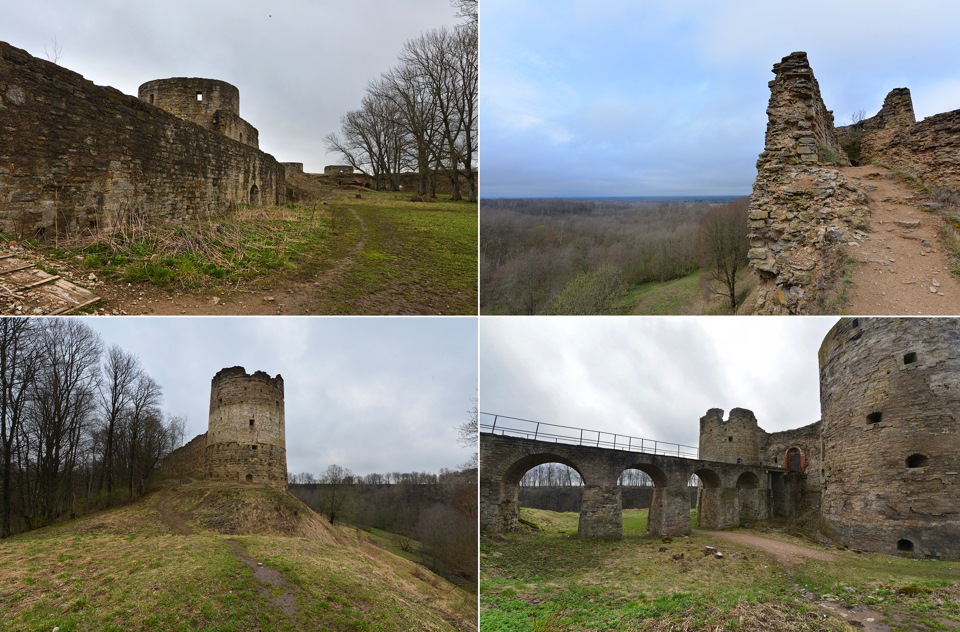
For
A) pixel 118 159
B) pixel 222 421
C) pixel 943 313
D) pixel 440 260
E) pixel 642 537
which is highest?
pixel 118 159

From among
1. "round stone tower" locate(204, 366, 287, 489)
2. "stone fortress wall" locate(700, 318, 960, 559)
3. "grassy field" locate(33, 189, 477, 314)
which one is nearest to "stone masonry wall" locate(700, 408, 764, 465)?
"stone fortress wall" locate(700, 318, 960, 559)

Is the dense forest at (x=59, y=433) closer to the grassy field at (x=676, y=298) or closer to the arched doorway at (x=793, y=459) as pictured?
the grassy field at (x=676, y=298)

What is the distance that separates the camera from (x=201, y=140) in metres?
13.4

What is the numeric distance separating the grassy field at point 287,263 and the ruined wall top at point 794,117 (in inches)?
289

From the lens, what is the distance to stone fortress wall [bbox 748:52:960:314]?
8.91 metres

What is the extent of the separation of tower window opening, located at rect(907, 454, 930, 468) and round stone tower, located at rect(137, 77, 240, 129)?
26.1 m

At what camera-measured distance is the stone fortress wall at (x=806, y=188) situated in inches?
351

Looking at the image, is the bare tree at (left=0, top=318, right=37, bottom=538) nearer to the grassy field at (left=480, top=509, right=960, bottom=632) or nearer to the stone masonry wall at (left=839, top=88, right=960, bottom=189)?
the grassy field at (left=480, top=509, right=960, bottom=632)

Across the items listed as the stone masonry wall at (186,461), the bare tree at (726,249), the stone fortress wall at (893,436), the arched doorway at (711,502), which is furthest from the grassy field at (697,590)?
the stone masonry wall at (186,461)

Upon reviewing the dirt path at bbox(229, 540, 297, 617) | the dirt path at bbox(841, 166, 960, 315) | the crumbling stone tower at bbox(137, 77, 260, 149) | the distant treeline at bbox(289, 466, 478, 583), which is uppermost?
the crumbling stone tower at bbox(137, 77, 260, 149)

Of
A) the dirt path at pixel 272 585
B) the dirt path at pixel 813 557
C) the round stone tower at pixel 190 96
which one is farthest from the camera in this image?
the round stone tower at pixel 190 96

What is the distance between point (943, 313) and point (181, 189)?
16.1 meters

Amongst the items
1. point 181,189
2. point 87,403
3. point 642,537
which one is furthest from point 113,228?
point 642,537

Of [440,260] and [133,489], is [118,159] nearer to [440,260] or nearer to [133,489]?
[440,260]
